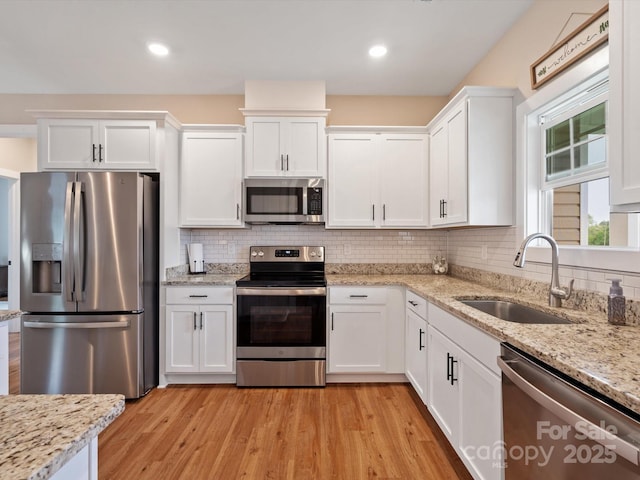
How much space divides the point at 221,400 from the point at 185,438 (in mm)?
488

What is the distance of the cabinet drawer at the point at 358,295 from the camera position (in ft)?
9.12

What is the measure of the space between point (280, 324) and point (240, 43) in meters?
2.29

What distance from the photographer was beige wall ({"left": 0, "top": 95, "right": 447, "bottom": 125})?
10.8 ft

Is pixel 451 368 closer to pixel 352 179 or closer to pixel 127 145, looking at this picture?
pixel 352 179

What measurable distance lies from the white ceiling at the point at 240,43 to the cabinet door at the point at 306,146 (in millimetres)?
459

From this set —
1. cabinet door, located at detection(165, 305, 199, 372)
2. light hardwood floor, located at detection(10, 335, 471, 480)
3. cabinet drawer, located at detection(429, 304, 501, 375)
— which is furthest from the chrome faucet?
cabinet door, located at detection(165, 305, 199, 372)

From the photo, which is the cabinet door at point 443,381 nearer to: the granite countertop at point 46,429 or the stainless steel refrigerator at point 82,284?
the granite countertop at point 46,429

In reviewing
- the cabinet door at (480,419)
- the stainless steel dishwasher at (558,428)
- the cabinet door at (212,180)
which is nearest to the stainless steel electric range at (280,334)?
the cabinet door at (212,180)

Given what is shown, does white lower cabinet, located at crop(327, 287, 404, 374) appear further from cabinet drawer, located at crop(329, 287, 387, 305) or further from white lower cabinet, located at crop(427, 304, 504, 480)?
white lower cabinet, located at crop(427, 304, 504, 480)

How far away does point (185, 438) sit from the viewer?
6.80ft

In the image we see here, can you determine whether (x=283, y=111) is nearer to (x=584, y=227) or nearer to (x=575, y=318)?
(x=584, y=227)

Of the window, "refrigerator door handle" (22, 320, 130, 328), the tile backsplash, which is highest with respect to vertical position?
the window

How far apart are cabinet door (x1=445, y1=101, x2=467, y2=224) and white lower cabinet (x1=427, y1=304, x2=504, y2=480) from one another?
0.82m

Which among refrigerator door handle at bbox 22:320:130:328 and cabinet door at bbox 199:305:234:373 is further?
cabinet door at bbox 199:305:234:373
